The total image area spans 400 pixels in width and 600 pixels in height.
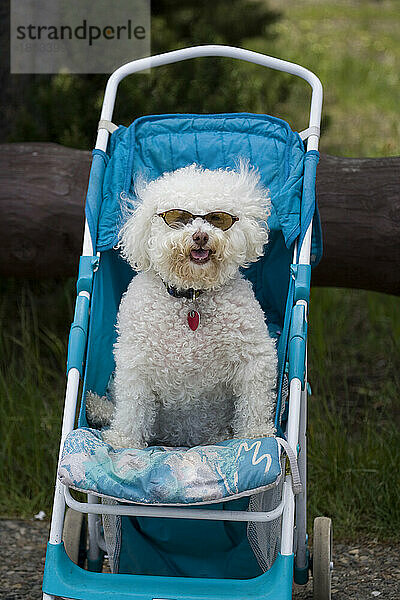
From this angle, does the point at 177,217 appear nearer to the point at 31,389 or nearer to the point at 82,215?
the point at 82,215

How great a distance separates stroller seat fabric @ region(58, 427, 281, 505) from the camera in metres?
2.14

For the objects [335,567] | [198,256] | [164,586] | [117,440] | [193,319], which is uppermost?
[198,256]

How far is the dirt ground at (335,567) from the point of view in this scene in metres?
3.06

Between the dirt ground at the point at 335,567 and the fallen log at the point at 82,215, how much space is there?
3.88 ft

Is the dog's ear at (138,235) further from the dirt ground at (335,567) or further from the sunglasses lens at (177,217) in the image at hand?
the dirt ground at (335,567)

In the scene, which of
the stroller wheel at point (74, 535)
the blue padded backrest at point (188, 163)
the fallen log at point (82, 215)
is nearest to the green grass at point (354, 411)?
the fallen log at point (82, 215)

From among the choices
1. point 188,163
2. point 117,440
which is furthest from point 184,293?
point 188,163

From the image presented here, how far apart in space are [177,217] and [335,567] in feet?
5.42

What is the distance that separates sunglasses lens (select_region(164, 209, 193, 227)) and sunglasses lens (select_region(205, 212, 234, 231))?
57 millimetres

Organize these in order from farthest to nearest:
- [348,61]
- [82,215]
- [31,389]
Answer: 1. [348,61]
2. [31,389]
3. [82,215]

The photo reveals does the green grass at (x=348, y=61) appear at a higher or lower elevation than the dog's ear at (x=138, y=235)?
higher

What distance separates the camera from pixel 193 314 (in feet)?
8.21

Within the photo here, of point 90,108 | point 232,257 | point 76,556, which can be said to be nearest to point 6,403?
point 76,556

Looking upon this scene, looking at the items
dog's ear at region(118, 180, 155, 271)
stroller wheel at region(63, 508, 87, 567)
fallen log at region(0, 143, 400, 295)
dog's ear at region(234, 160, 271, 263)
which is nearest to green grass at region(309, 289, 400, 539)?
fallen log at region(0, 143, 400, 295)
